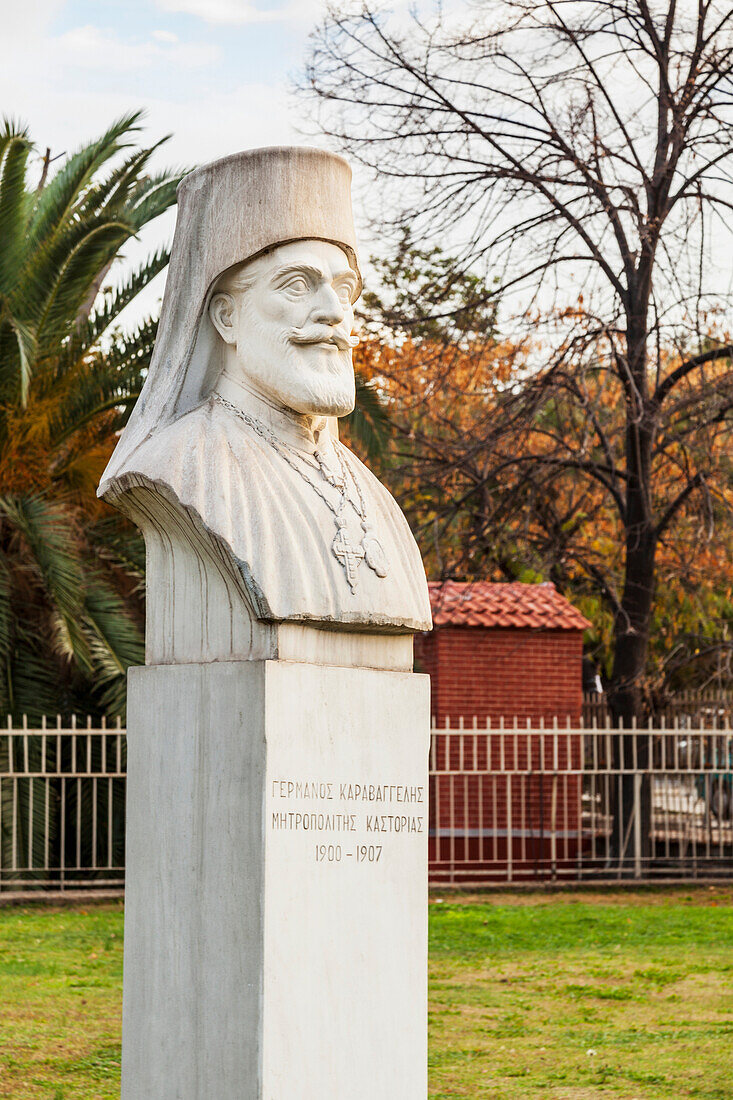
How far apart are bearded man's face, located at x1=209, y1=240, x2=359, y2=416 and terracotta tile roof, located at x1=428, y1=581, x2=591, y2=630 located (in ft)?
34.0

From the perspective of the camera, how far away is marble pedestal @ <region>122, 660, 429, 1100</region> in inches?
155

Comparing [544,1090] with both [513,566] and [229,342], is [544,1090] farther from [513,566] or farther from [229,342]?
[513,566]

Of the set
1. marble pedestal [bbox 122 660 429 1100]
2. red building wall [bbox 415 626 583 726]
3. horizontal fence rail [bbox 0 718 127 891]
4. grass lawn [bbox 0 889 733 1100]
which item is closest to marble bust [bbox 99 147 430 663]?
marble pedestal [bbox 122 660 429 1100]

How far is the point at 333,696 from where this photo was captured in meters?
4.17

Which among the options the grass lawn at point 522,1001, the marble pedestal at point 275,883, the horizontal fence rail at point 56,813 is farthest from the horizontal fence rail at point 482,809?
the marble pedestal at point 275,883

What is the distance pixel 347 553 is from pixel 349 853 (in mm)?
881

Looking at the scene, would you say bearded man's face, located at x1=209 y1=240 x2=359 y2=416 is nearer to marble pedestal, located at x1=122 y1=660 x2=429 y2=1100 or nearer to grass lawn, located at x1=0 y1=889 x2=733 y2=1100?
marble pedestal, located at x1=122 y1=660 x2=429 y2=1100

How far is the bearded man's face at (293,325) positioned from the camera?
4.34m

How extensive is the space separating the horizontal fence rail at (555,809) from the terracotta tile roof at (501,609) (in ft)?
4.00

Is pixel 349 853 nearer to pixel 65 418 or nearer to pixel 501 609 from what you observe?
pixel 65 418

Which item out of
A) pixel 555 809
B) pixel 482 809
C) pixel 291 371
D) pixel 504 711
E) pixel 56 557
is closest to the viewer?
pixel 291 371

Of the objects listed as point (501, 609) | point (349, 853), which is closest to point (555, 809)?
point (501, 609)

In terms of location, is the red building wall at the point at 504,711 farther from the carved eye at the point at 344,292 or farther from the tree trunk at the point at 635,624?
the carved eye at the point at 344,292

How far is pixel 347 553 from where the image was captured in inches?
167
